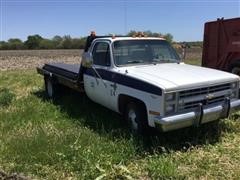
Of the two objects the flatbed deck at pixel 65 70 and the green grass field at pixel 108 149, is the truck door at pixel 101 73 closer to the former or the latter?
the green grass field at pixel 108 149

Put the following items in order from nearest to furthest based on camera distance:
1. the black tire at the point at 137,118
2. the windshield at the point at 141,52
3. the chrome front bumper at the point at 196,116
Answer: the chrome front bumper at the point at 196,116
the black tire at the point at 137,118
the windshield at the point at 141,52

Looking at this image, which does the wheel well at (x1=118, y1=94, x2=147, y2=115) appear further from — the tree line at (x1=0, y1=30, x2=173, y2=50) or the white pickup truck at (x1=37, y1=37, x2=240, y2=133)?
the tree line at (x1=0, y1=30, x2=173, y2=50)

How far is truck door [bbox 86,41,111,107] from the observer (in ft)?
25.1

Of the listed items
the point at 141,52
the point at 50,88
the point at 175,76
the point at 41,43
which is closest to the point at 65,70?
the point at 50,88

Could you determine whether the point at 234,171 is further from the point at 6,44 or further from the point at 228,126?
the point at 6,44

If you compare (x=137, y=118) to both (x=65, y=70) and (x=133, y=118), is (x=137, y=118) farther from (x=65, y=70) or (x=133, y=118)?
(x=65, y=70)

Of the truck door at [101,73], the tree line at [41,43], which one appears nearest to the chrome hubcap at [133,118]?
Answer: the truck door at [101,73]

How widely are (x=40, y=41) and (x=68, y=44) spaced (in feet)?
19.6

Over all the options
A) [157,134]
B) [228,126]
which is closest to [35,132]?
[157,134]

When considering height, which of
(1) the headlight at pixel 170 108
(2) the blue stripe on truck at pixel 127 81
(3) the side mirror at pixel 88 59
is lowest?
(1) the headlight at pixel 170 108

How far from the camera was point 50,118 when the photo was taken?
8.34m

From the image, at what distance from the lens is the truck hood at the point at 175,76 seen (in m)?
6.12

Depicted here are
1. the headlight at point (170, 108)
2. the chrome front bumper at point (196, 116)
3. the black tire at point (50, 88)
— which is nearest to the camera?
the chrome front bumper at point (196, 116)

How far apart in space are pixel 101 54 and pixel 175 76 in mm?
2030
